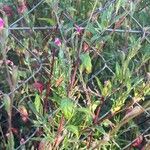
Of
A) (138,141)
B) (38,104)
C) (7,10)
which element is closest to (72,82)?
(38,104)

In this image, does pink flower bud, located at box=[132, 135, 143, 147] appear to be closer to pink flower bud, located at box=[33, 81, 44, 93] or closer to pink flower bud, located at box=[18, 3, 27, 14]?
pink flower bud, located at box=[33, 81, 44, 93]

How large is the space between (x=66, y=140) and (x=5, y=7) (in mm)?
582

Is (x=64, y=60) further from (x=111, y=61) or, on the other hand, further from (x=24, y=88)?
(x=111, y=61)

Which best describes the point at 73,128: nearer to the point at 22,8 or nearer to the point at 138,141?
the point at 138,141

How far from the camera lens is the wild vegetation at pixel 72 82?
94 cm

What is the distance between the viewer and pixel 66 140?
982mm

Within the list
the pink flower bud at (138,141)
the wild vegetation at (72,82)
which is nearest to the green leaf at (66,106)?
the wild vegetation at (72,82)

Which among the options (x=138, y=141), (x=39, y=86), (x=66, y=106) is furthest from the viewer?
(x=138, y=141)

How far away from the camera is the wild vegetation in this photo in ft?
3.08

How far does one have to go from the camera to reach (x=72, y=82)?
3.03 feet

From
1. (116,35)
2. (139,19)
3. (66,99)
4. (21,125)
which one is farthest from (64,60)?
(139,19)

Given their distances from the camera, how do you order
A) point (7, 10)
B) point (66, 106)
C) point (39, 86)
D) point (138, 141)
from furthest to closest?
point (7, 10)
point (138, 141)
point (39, 86)
point (66, 106)

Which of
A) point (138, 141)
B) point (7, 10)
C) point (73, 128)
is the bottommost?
point (138, 141)

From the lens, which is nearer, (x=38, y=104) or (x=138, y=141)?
(x=38, y=104)
